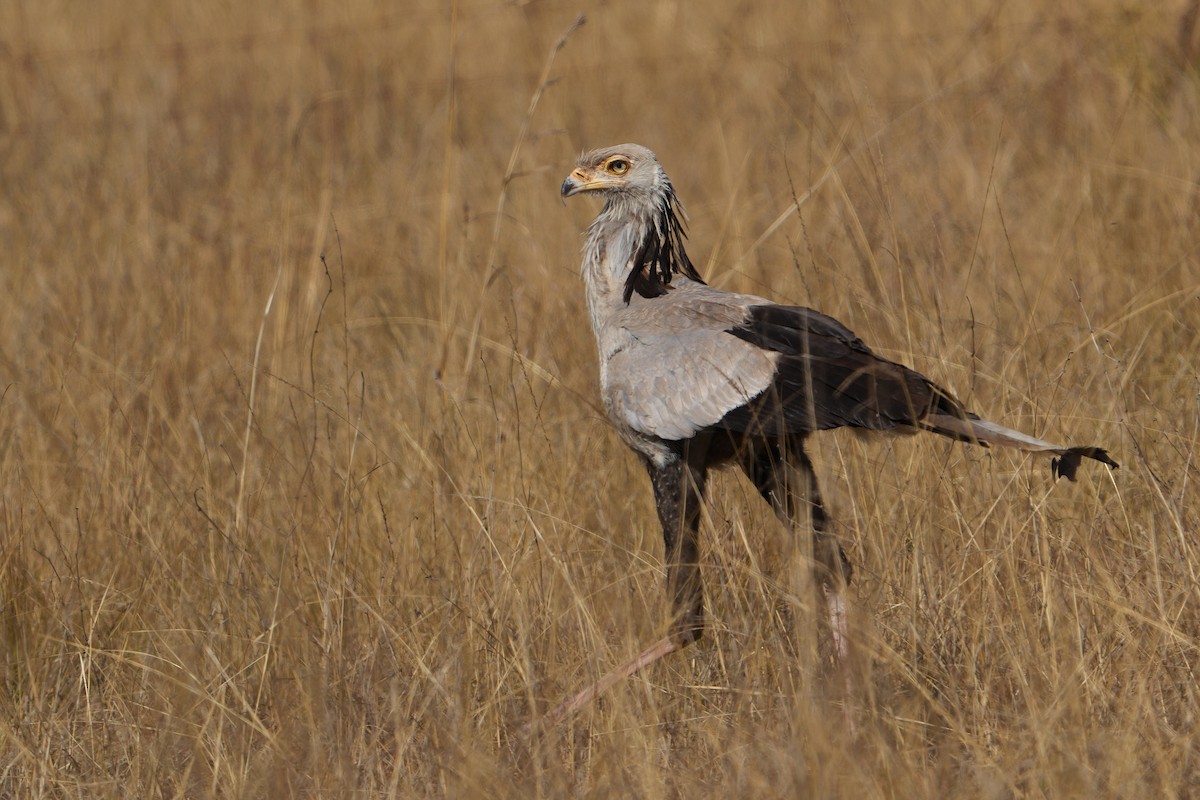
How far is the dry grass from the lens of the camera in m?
3.09

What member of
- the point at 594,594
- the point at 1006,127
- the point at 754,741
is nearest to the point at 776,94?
the point at 1006,127

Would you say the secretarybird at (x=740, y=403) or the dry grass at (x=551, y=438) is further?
the secretarybird at (x=740, y=403)

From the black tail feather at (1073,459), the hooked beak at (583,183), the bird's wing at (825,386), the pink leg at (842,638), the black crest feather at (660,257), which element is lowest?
the pink leg at (842,638)

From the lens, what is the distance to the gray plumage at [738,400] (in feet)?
11.3

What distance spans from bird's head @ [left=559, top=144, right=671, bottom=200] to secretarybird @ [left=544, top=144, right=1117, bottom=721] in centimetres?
31

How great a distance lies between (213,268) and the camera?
20.0 feet

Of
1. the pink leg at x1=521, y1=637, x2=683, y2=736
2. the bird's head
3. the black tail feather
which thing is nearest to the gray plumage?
the black tail feather

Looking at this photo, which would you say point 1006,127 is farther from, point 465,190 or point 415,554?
point 415,554

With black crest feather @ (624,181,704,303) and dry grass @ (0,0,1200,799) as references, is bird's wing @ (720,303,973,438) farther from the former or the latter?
black crest feather @ (624,181,704,303)

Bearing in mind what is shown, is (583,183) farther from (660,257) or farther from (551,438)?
(551,438)

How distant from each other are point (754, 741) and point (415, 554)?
1340 millimetres

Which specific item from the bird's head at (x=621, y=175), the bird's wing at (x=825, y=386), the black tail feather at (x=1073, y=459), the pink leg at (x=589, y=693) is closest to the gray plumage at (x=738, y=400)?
the bird's wing at (x=825, y=386)

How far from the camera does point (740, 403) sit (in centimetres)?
363

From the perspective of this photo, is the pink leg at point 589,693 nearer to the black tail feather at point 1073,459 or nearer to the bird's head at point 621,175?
the black tail feather at point 1073,459
